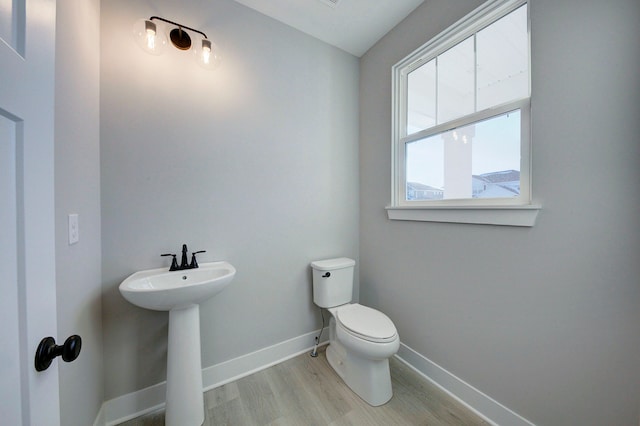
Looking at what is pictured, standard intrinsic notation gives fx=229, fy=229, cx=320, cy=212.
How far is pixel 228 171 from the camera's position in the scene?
155cm

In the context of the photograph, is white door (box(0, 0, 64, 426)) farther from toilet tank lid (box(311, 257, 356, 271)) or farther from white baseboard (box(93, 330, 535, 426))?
toilet tank lid (box(311, 257, 356, 271))

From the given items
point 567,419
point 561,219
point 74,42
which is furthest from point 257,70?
point 567,419

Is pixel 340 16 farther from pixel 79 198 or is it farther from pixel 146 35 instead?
pixel 79 198

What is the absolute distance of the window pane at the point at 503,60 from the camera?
1199 mm

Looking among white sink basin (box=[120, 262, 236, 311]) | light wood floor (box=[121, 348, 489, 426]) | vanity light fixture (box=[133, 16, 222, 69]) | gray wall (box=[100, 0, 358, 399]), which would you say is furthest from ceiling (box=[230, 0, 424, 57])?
light wood floor (box=[121, 348, 489, 426])

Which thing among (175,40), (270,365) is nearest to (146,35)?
(175,40)

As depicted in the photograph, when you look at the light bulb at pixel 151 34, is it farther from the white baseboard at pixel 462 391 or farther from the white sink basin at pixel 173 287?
the white baseboard at pixel 462 391

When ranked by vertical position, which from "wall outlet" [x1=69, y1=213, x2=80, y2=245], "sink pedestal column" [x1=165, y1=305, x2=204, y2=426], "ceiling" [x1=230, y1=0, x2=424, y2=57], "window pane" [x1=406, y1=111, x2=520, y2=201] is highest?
"ceiling" [x1=230, y1=0, x2=424, y2=57]

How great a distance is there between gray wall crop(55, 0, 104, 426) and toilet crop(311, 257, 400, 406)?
1256 millimetres

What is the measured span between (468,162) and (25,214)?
1.84 m

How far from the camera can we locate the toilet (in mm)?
1330

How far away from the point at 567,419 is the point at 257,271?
5.78 feet

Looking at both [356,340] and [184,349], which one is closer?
[184,349]

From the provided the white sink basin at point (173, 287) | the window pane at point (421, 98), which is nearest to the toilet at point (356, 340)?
the white sink basin at point (173, 287)
